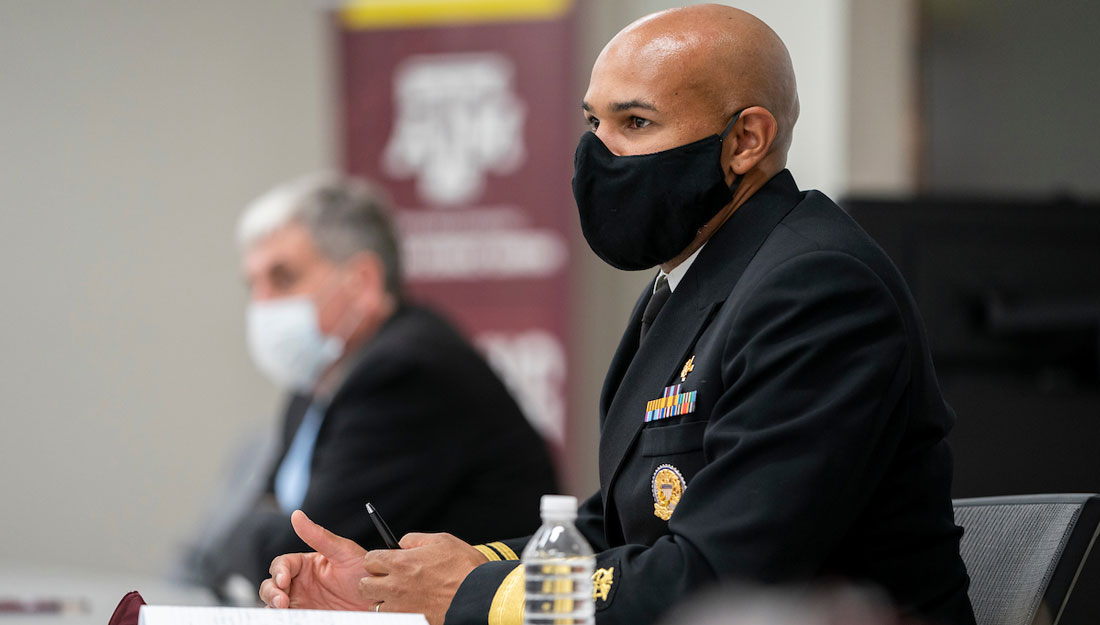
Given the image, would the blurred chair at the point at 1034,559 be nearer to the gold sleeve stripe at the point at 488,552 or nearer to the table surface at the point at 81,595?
the gold sleeve stripe at the point at 488,552

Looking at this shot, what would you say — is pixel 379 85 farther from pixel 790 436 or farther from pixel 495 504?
pixel 790 436

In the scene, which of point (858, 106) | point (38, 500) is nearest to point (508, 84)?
point (858, 106)

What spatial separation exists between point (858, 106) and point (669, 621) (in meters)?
2.96

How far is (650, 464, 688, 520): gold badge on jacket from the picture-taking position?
1.36m

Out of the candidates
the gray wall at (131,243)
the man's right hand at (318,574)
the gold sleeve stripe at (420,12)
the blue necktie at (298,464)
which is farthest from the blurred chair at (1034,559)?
the gray wall at (131,243)

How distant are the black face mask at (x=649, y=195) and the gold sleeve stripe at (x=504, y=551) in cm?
37

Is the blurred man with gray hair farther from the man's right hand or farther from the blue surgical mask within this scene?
the man's right hand

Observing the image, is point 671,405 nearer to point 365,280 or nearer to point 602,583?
point 602,583

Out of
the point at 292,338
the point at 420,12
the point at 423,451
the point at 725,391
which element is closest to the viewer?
the point at 725,391

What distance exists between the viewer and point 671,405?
4.59 feet

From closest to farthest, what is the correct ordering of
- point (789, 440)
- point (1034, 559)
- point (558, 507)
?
point (558, 507)
point (789, 440)
point (1034, 559)

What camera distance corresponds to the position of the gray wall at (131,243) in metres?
5.41

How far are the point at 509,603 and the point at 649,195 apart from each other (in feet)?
1.64

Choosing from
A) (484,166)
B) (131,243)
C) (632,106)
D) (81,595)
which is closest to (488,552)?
(632,106)
